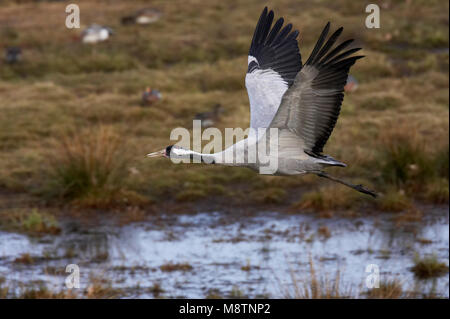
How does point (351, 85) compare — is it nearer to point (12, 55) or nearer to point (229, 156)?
point (12, 55)

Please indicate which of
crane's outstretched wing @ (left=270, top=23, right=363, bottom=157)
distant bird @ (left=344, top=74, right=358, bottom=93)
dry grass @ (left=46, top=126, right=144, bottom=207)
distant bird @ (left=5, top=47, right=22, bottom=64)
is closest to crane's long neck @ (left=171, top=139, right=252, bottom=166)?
crane's outstretched wing @ (left=270, top=23, right=363, bottom=157)

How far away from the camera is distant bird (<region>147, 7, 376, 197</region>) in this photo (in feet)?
19.9

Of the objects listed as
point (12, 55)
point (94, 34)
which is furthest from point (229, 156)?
point (94, 34)

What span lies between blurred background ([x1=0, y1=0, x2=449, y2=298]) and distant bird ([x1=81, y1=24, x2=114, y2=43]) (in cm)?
166

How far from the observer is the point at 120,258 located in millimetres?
11516

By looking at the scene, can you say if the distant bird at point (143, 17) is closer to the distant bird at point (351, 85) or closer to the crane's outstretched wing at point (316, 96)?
the distant bird at point (351, 85)

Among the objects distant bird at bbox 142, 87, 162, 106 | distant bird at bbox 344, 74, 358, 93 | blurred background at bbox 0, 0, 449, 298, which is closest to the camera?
blurred background at bbox 0, 0, 449, 298

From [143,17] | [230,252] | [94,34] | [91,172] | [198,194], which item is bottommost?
[230,252]

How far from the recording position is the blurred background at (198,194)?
1085 centimetres

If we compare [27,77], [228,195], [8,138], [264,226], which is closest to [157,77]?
[27,77]

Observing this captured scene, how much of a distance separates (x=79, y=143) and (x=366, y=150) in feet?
16.0

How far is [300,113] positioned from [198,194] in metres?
7.48

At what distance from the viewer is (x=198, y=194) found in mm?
13617

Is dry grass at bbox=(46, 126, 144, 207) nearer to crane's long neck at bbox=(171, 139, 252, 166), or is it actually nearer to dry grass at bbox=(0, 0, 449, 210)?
dry grass at bbox=(0, 0, 449, 210)
